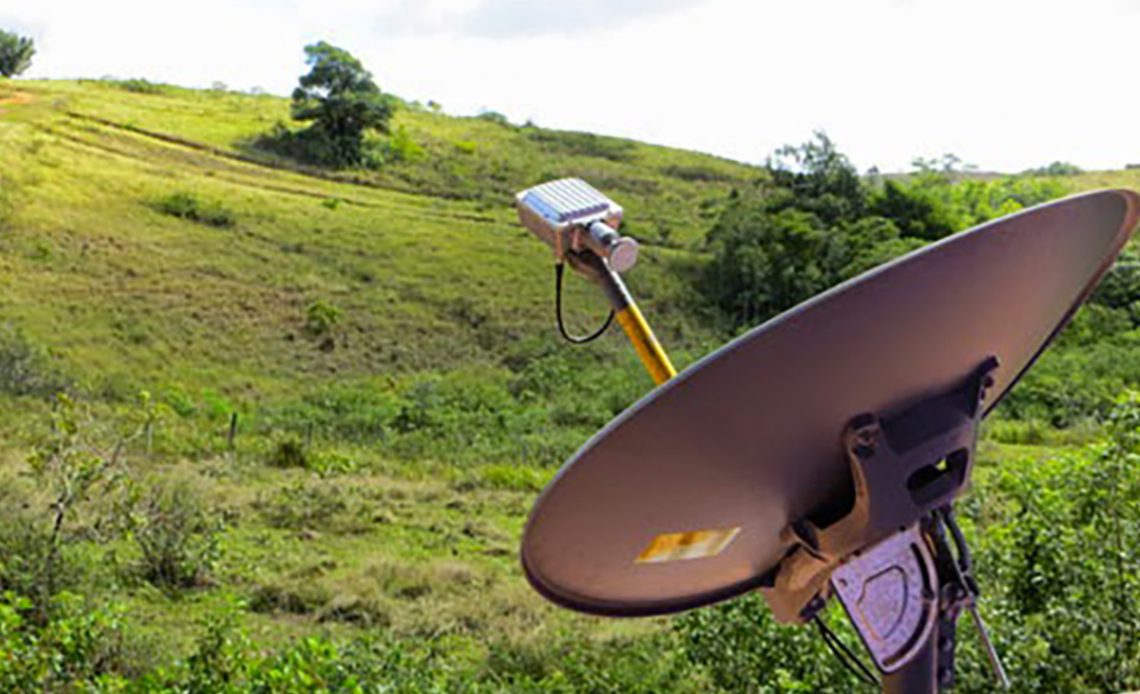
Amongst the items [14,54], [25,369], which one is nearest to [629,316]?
[25,369]

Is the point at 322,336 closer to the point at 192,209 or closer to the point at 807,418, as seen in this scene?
the point at 192,209

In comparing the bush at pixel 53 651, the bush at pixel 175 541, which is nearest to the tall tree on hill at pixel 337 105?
the bush at pixel 175 541

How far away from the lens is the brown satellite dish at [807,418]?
20.1 inches

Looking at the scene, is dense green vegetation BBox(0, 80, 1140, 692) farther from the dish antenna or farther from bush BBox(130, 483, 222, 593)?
the dish antenna

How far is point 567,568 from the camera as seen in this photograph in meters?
0.62

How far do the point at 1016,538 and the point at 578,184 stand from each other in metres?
2.30

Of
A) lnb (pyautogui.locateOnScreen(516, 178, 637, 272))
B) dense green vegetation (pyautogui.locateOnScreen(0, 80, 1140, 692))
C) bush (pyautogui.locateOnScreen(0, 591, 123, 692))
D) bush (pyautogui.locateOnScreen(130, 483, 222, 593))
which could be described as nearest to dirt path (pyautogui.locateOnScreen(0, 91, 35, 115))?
dense green vegetation (pyautogui.locateOnScreen(0, 80, 1140, 692))

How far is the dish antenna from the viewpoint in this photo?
0.52 meters

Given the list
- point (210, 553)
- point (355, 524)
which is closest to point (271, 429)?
point (355, 524)

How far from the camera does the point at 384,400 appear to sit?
11.5 metres

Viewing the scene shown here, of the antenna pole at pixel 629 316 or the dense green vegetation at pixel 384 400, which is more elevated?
the antenna pole at pixel 629 316

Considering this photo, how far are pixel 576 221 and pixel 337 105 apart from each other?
19.6 meters

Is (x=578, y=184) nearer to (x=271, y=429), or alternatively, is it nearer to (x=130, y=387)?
(x=271, y=429)

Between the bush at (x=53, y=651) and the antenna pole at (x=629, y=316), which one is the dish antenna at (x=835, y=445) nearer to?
the antenna pole at (x=629, y=316)
